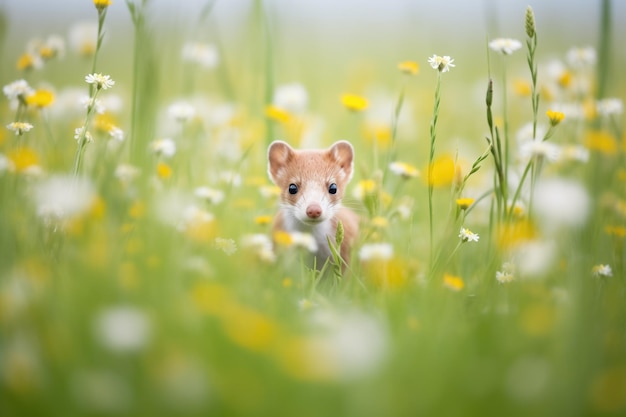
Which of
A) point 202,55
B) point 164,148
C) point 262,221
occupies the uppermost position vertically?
point 202,55

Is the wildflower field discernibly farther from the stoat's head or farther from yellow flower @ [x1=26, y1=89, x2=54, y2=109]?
the stoat's head

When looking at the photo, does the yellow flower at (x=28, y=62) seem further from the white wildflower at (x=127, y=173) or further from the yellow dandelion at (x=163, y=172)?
the yellow dandelion at (x=163, y=172)

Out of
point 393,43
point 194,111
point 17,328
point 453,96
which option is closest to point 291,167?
point 194,111

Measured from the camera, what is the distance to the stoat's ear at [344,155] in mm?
3881

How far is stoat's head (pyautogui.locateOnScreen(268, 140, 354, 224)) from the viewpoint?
363 cm

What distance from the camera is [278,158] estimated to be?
3881 mm

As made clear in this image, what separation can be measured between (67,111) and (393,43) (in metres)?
6.47

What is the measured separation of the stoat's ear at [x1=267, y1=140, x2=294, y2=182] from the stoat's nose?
452 mm

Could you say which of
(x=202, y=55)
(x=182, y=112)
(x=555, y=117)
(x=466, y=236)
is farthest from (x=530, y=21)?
(x=202, y=55)

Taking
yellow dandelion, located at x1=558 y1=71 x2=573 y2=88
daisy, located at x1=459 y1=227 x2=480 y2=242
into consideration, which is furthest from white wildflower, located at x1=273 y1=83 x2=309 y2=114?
daisy, located at x1=459 y1=227 x2=480 y2=242

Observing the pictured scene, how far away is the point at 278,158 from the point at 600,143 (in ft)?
5.93

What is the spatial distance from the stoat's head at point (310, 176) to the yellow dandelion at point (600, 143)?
4.53 feet

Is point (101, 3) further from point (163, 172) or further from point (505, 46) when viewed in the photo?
point (505, 46)

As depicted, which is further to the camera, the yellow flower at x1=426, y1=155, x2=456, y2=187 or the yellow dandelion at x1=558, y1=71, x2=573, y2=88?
the yellow dandelion at x1=558, y1=71, x2=573, y2=88
